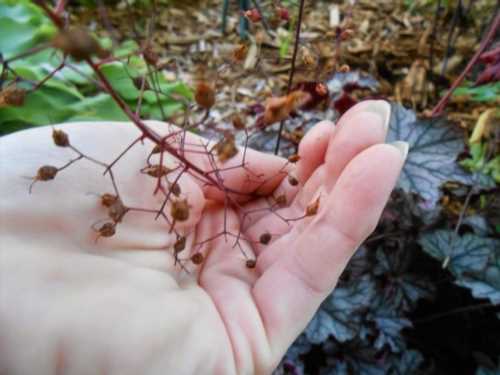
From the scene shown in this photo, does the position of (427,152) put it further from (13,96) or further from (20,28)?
(20,28)

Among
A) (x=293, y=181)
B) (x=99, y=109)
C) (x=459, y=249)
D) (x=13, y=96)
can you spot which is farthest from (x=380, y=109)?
(x=99, y=109)

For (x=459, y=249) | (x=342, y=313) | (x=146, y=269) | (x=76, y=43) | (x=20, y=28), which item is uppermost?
(x=76, y=43)

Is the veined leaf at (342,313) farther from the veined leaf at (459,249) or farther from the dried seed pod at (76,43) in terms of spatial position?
the dried seed pod at (76,43)

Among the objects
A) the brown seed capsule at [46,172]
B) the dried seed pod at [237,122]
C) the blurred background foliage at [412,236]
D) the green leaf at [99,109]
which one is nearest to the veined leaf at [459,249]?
the blurred background foliage at [412,236]

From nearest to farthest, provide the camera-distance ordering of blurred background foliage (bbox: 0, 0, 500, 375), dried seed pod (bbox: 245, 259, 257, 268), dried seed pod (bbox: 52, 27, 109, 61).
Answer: dried seed pod (bbox: 52, 27, 109, 61) → dried seed pod (bbox: 245, 259, 257, 268) → blurred background foliage (bbox: 0, 0, 500, 375)

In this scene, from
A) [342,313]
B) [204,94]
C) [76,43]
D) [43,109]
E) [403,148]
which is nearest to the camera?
[76,43]

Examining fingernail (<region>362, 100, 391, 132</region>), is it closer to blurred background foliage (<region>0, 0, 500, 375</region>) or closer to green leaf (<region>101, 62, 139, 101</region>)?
blurred background foliage (<region>0, 0, 500, 375</region>)

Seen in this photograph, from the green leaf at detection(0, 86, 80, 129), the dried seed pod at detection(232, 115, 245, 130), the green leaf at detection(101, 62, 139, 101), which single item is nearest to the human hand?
the dried seed pod at detection(232, 115, 245, 130)

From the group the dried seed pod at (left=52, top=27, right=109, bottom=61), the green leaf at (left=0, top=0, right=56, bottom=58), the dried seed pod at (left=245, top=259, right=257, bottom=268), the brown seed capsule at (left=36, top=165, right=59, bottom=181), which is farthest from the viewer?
the green leaf at (left=0, top=0, right=56, bottom=58)

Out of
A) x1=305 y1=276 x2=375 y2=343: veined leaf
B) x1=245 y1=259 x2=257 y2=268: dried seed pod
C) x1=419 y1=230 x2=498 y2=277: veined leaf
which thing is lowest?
x1=305 y1=276 x2=375 y2=343: veined leaf

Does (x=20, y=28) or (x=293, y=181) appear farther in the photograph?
(x=20, y=28)
